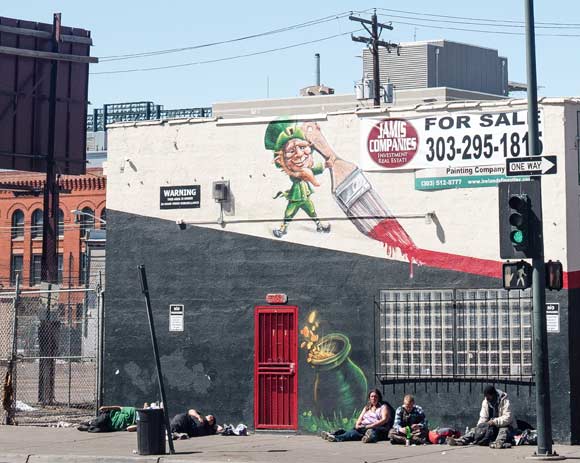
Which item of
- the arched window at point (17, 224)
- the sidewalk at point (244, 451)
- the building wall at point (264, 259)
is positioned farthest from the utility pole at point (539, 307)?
the arched window at point (17, 224)

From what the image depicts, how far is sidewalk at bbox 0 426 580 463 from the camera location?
1777cm

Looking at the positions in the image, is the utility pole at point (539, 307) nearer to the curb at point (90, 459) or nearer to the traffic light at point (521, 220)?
the traffic light at point (521, 220)

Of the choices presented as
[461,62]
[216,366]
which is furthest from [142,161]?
[461,62]

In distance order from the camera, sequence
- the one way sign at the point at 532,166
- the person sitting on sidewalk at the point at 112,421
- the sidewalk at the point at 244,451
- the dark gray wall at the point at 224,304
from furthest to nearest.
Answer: the person sitting on sidewalk at the point at 112,421, the dark gray wall at the point at 224,304, the sidewalk at the point at 244,451, the one way sign at the point at 532,166

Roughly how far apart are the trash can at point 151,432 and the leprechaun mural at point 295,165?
14.9ft

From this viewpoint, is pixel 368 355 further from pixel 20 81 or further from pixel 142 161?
pixel 20 81

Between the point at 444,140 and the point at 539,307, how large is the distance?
4023 mm

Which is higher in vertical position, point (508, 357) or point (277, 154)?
point (277, 154)

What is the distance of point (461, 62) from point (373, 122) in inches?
2378

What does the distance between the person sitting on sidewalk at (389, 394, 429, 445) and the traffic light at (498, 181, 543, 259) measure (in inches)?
134

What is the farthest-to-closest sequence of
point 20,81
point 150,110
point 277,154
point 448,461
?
point 150,110
point 20,81
point 277,154
point 448,461

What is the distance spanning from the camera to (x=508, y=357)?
64.9 ft

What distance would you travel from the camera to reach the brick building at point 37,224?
241 feet

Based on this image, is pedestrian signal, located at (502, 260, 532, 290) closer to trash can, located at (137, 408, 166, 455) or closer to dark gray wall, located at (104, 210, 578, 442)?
dark gray wall, located at (104, 210, 578, 442)
